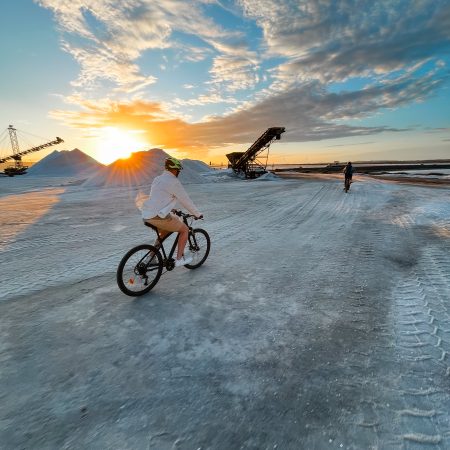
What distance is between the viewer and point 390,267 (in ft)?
19.4

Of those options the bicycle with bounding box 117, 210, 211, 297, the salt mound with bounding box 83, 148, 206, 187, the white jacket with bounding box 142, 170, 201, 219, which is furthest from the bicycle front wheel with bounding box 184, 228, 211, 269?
the salt mound with bounding box 83, 148, 206, 187

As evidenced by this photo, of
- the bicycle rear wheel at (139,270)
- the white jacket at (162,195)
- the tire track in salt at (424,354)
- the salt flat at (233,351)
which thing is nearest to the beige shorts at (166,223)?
the white jacket at (162,195)

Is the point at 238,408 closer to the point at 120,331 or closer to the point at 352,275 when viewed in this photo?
the point at 120,331

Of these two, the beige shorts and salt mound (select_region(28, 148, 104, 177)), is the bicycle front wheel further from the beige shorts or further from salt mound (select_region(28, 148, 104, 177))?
salt mound (select_region(28, 148, 104, 177))

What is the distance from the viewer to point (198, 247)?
606 centimetres

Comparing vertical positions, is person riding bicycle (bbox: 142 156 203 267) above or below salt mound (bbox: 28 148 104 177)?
below

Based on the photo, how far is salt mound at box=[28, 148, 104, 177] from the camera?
71.2 metres

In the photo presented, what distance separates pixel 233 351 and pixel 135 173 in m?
30.0

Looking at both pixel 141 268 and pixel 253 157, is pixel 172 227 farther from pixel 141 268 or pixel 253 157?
pixel 253 157

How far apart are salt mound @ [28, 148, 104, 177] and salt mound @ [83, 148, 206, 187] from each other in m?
40.2

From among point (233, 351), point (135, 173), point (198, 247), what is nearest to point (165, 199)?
point (198, 247)

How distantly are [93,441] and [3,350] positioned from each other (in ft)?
6.40

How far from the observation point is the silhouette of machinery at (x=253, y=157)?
32.1 m

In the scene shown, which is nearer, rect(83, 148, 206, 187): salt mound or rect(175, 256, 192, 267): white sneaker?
rect(175, 256, 192, 267): white sneaker
